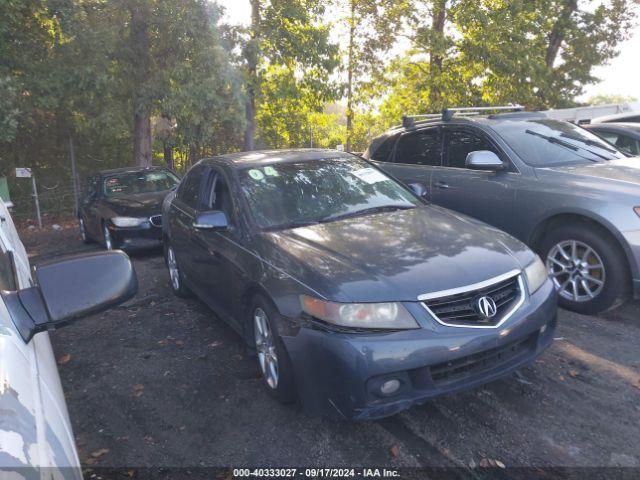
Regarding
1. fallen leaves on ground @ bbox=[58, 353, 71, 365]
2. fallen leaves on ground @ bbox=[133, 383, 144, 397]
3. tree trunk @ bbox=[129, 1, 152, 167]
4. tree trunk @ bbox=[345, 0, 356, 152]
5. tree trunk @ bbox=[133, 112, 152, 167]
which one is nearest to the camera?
fallen leaves on ground @ bbox=[133, 383, 144, 397]

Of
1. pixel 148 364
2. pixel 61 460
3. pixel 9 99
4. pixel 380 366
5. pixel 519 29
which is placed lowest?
pixel 148 364

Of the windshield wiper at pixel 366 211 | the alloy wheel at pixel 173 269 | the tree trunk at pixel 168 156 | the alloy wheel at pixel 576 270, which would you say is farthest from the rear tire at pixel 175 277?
the tree trunk at pixel 168 156

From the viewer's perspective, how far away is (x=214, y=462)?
290cm

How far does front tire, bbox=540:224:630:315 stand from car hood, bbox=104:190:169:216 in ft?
18.6

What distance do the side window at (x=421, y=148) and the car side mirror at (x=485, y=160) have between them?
0.99 m

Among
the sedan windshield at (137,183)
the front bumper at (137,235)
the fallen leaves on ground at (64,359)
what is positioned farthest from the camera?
the sedan windshield at (137,183)

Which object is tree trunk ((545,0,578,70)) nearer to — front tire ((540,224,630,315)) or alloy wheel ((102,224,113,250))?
front tire ((540,224,630,315))

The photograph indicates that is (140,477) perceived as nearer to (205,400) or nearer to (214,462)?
(214,462)

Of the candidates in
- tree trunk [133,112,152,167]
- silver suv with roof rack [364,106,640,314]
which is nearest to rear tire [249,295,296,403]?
silver suv with roof rack [364,106,640,314]

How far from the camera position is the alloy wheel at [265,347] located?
3414 millimetres

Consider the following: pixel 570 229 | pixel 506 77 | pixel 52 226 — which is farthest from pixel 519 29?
pixel 52 226

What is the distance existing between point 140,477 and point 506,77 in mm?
15560

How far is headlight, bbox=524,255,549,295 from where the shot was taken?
3.26 metres

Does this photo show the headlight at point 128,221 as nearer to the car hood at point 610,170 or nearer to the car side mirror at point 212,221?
the car side mirror at point 212,221
